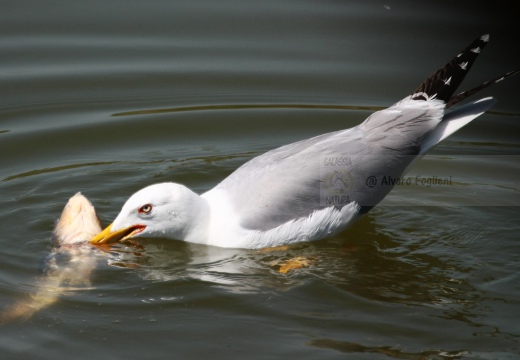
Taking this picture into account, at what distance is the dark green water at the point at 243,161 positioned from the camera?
19.6 feet

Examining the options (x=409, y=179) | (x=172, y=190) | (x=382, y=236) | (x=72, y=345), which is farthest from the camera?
(x=409, y=179)

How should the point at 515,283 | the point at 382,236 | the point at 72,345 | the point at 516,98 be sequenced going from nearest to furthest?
the point at 72,345 → the point at 515,283 → the point at 382,236 → the point at 516,98

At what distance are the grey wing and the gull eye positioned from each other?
0.66 meters

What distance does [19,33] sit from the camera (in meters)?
11.2

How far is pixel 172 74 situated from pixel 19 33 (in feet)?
7.15

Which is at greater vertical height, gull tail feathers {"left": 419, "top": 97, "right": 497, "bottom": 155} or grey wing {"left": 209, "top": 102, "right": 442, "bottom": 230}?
gull tail feathers {"left": 419, "top": 97, "right": 497, "bottom": 155}

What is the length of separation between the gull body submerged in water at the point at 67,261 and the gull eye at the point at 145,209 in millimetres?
385

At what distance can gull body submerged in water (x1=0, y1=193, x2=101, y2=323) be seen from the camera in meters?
6.19

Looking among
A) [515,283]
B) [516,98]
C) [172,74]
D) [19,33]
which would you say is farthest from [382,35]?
[515,283]

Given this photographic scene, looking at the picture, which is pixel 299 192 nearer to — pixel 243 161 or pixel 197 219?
pixel 197 219

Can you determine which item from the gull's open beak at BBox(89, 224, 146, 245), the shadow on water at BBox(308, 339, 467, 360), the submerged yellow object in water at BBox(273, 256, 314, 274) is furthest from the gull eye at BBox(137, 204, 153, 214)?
the shadow on water at BBox(308, 339, 467, 360)

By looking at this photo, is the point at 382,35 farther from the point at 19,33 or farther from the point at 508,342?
the point at 508,342

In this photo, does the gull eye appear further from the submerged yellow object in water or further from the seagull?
the submerged yellow object in water

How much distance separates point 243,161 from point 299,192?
1886mm
